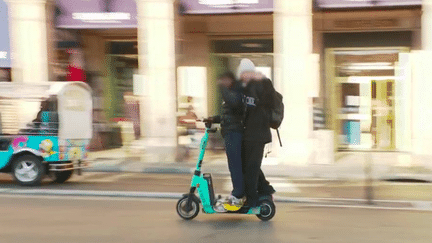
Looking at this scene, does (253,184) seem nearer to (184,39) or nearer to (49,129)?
(49,129)

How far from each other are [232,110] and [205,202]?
1048 millimetres

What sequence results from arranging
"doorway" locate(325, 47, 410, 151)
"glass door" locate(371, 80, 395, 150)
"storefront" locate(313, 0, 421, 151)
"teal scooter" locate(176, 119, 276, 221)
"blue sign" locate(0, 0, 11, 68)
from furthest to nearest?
1. "glass door" locate(371, 80, 395, 150)
2. "doorway" locate(325, 47, 410, 151)
3. "storefront" locate(313, 0, 421, 151)
4. "blue sign" locate(0, 0, 11, 68)
5. "teal scooter" locate(176, 119, 276, 221)

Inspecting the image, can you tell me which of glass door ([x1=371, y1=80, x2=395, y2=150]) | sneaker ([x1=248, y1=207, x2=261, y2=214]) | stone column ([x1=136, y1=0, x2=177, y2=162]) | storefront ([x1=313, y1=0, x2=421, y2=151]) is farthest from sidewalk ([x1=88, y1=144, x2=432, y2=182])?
sneaker ([x1=248, y1=207, x2=261, y2=214])

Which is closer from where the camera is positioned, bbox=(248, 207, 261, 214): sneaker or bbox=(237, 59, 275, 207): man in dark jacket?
bbox=(237, 59, 275, 207): man in dark jacket

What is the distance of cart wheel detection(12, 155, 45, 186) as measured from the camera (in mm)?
10727

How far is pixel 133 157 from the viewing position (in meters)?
16.5

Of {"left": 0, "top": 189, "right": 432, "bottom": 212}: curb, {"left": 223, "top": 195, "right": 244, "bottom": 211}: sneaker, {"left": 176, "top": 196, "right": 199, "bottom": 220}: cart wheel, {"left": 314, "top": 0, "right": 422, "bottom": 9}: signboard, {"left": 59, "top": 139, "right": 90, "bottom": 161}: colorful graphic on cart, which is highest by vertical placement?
{"left": 314, "top": 0, "right": 422, "bottom": 9}: signboard

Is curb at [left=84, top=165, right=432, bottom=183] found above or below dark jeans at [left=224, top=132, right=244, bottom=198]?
below

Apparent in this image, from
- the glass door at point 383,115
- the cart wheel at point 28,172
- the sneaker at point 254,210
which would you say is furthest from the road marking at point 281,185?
the glass door at point 383,115

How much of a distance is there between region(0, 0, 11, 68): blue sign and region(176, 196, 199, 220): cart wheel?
1109 centimetres

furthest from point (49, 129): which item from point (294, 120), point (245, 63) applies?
point (294, 120)

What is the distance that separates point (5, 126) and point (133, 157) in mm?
5833

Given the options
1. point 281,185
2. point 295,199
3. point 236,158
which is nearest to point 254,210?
point 236,158

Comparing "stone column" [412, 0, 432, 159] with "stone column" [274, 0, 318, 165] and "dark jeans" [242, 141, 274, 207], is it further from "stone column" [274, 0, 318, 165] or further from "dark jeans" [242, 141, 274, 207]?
"dark jeans" [242, 141, 274, 207]
